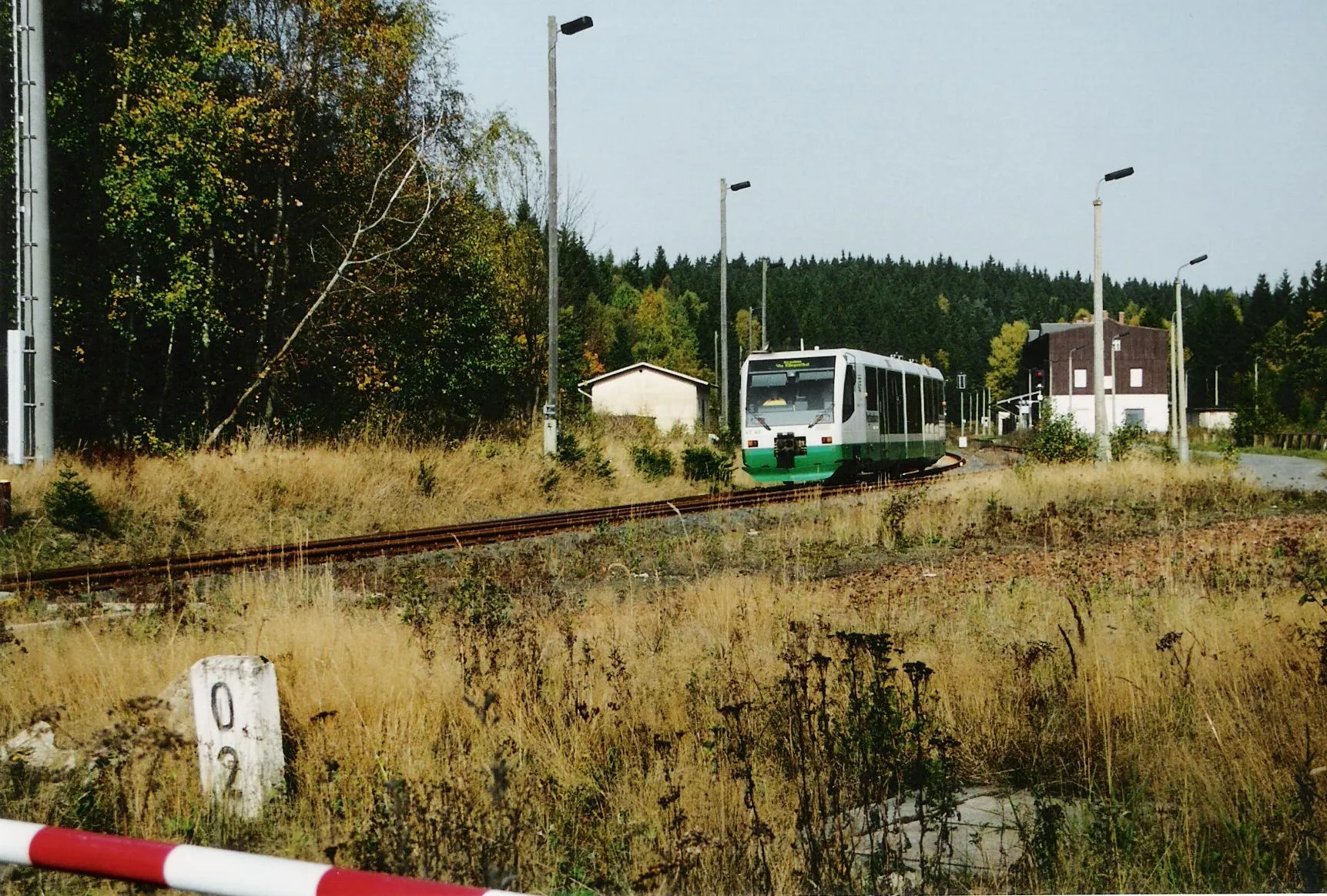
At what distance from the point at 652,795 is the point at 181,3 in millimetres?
18469

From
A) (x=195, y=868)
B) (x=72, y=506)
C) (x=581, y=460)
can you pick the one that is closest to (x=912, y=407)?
(x=581, y=460)

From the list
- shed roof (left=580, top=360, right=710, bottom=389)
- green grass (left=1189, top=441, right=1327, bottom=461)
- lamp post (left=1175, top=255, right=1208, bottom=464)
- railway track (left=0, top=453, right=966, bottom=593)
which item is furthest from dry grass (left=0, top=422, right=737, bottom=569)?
shed roof (left=580, top=360, right=710, bottom=389)

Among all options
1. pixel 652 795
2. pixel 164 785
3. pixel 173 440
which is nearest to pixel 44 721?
pixel 164 785

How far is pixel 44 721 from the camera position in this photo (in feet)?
17.3

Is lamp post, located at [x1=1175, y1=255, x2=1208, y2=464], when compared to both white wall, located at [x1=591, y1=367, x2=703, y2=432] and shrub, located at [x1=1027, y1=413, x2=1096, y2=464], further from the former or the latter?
white wall, located at [x1=591, y1=367, x2=703, y2=432]

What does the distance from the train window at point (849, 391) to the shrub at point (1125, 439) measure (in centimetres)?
727

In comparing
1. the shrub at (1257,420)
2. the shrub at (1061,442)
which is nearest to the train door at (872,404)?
the shrub at (1061,442)

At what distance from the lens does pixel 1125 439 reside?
88.6ft

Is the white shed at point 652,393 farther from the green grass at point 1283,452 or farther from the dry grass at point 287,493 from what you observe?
the dry grass at point 287,493

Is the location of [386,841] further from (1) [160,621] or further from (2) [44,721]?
(1) [160,621]

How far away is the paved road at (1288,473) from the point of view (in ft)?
75.2

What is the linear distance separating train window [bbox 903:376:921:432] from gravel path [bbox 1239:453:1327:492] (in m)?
7.65

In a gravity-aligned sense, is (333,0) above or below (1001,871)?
above

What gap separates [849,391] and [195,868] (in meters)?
20.9
